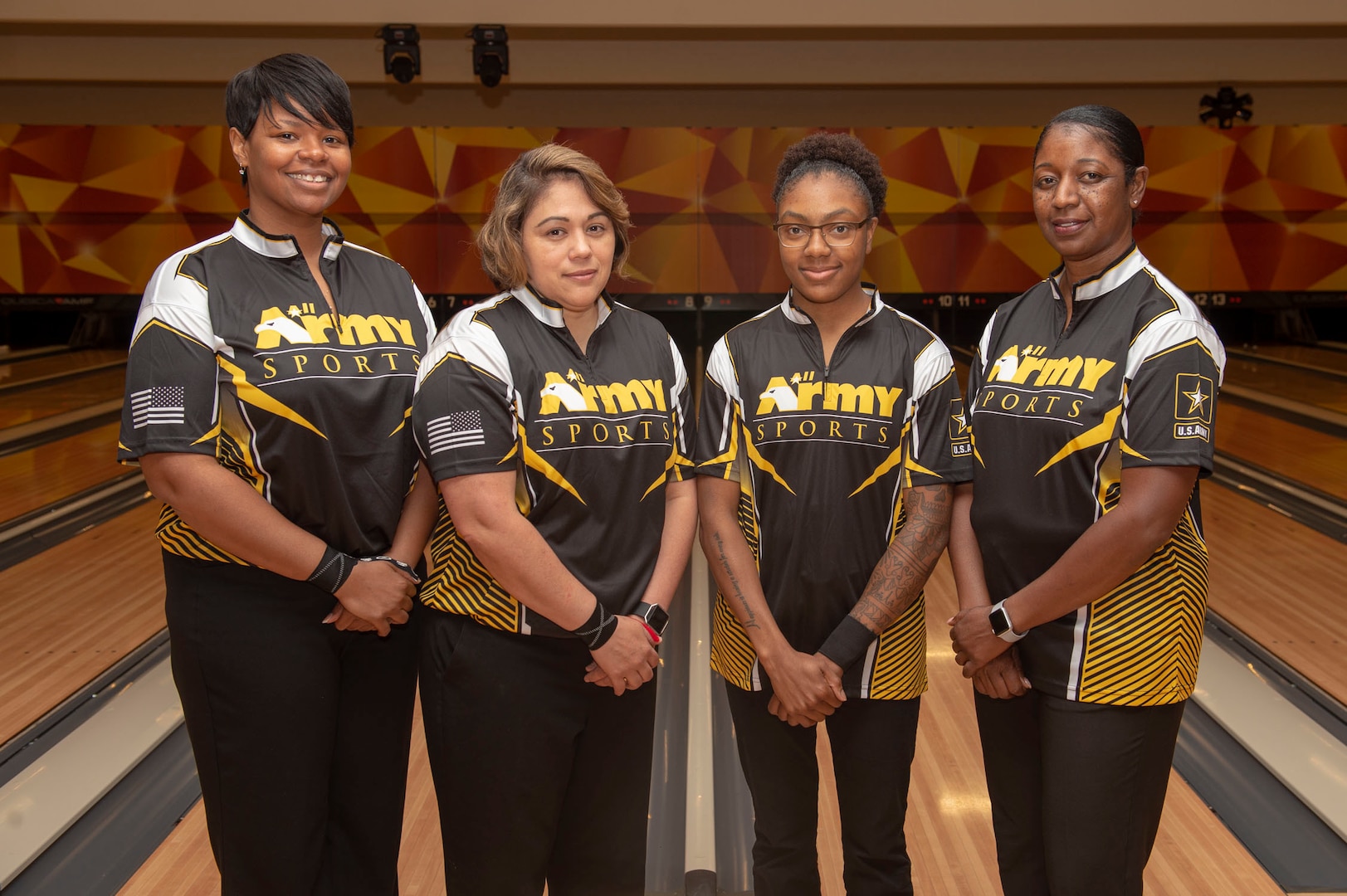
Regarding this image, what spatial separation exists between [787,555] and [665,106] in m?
6.80

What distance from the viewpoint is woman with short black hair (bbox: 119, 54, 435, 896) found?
1.35 m

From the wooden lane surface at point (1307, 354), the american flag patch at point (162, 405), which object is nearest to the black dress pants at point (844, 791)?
the american flag patch at point (162, 405)

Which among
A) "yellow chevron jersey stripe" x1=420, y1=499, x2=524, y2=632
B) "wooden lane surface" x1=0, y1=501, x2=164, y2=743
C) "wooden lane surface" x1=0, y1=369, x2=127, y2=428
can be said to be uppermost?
"yellow chevron jersey stripe" x1=420, y1=499, x2=524, y2=632

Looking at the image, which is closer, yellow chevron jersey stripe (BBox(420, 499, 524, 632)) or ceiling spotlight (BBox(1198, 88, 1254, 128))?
yellow chevron jersey stripe (BBox(420, 499, 524, 632))

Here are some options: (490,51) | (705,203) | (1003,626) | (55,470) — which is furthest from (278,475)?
(705,203)

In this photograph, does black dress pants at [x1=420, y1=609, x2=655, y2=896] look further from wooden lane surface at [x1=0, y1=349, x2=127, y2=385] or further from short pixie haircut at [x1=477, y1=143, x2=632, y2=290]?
wooden lane surface at [x1=0, y1=349, x2=127, y2=385]

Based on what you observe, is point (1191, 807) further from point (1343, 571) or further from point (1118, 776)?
point (1343, 571)

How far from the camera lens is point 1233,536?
3764mm

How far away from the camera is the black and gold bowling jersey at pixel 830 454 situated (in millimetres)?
1496

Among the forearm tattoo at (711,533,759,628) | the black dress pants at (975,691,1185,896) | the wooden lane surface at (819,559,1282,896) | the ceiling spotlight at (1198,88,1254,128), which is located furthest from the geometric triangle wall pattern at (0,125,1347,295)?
the black dress pants at (975,691,1185,896)

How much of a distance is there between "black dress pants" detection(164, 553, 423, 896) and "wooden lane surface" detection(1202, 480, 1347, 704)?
92.2 inches

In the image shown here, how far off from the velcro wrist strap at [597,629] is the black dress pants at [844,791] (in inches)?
11.8

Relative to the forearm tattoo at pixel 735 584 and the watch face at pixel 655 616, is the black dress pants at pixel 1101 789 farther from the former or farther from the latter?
the watch face at pixel 655 616

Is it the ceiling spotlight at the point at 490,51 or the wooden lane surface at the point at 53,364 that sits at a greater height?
the ceiling spotlight at the point at 490,51
